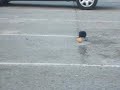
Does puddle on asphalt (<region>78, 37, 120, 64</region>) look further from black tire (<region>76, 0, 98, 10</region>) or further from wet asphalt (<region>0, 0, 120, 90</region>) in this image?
black tire (<region>76, 0, 98, 10</region>)

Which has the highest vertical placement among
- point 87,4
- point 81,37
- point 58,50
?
point 58,50

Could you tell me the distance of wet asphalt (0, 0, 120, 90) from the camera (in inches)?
271

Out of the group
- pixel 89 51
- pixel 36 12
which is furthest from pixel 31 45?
pixel 36 12

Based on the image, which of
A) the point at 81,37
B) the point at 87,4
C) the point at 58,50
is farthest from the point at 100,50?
the point at 87,4

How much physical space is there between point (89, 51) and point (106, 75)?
75.2 inches

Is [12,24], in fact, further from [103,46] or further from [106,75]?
[106,75]

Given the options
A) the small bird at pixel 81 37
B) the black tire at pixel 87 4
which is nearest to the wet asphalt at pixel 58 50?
the small bird at pixel 81 37

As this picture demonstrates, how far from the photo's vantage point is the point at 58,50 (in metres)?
9.25

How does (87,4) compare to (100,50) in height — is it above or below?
below

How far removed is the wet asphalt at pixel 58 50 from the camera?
6.88 metres

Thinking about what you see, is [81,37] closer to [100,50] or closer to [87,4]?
[100,50]

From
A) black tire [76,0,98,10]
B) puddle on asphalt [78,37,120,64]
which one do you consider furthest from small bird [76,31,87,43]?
black tire [76,0,98,10]

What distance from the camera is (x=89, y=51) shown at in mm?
9117

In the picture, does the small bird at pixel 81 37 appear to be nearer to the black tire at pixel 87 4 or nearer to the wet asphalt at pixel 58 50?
the wet asphalt at pixel 58 50
